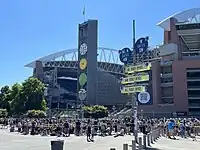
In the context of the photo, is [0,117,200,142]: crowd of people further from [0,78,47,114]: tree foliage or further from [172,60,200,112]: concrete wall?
[172,60,200,112]: concrete wall

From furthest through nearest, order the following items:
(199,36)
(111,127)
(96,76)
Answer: (96,76) → (199,36) → (111,127)

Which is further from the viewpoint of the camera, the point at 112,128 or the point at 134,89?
the point at 112,128

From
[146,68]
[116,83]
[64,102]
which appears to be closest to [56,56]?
[64,102]

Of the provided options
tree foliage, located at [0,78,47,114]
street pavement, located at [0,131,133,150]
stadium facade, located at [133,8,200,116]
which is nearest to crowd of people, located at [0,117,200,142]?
street pavement, located at [0,131,133,150]

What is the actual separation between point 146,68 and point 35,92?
70794 mm

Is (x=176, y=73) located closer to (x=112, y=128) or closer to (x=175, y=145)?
(x=112, y=128)

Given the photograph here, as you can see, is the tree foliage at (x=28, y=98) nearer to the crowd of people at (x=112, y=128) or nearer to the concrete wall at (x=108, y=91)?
the concrete wall at (x=108, y=91)

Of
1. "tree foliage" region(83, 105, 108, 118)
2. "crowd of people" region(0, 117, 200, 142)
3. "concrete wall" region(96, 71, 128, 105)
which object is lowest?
"crowd of people" region(0, 117, 200, 142)

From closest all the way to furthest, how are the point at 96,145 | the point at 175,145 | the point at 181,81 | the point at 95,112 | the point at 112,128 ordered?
the point at 175,145 → the point at 96,145 → the point at 112,128 → the point at 95,112 → the point at 181,81

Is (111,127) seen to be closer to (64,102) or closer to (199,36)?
(199,36)

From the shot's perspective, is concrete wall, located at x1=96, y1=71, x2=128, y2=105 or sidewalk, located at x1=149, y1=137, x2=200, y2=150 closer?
sidewalk, located at x1=149, y1=137, x2=200, y2=150

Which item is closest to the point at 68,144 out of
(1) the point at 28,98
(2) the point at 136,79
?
(2) the point at 136,79

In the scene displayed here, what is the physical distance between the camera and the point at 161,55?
A: 107m

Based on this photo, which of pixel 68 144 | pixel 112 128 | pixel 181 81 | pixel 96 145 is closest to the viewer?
pixel 96 145
